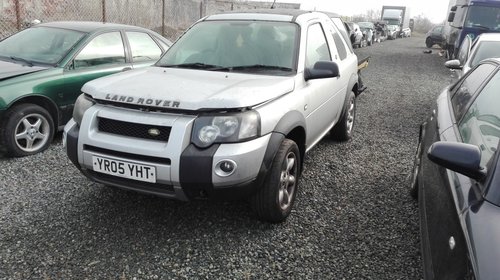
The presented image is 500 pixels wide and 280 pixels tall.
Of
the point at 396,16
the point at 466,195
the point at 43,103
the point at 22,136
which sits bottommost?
the point at 396,16

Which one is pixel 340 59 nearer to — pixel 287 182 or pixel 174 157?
pixel 287 182

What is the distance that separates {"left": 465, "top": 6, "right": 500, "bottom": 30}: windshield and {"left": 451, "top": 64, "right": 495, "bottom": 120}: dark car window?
11.9 metres

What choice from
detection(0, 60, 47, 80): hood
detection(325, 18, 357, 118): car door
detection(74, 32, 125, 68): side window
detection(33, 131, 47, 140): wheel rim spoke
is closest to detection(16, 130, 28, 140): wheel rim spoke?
detection(33, 131, 47, 140): wheel rim spoke

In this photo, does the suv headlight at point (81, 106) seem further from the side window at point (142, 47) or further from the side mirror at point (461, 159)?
the side window at point (142, 47)


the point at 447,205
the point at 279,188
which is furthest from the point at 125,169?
the point at 447,205

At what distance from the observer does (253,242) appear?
3.10 m

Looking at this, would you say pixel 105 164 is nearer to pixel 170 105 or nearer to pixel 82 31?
pixel 170 105

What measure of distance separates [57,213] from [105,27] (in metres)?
3.13

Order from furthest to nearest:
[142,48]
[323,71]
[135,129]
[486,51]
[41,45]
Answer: [486,51] < [142,48] < [41,45] < [323,71] < [135,129]

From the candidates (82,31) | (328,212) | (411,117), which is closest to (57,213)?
(328,212)

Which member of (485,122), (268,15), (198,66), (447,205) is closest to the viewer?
(447,205)

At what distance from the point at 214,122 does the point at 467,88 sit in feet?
6.89

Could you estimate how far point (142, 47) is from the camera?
19.8ft

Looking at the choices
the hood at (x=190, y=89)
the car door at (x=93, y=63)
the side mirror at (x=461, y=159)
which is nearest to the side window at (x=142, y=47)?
the car door at (x=93, y=63)
